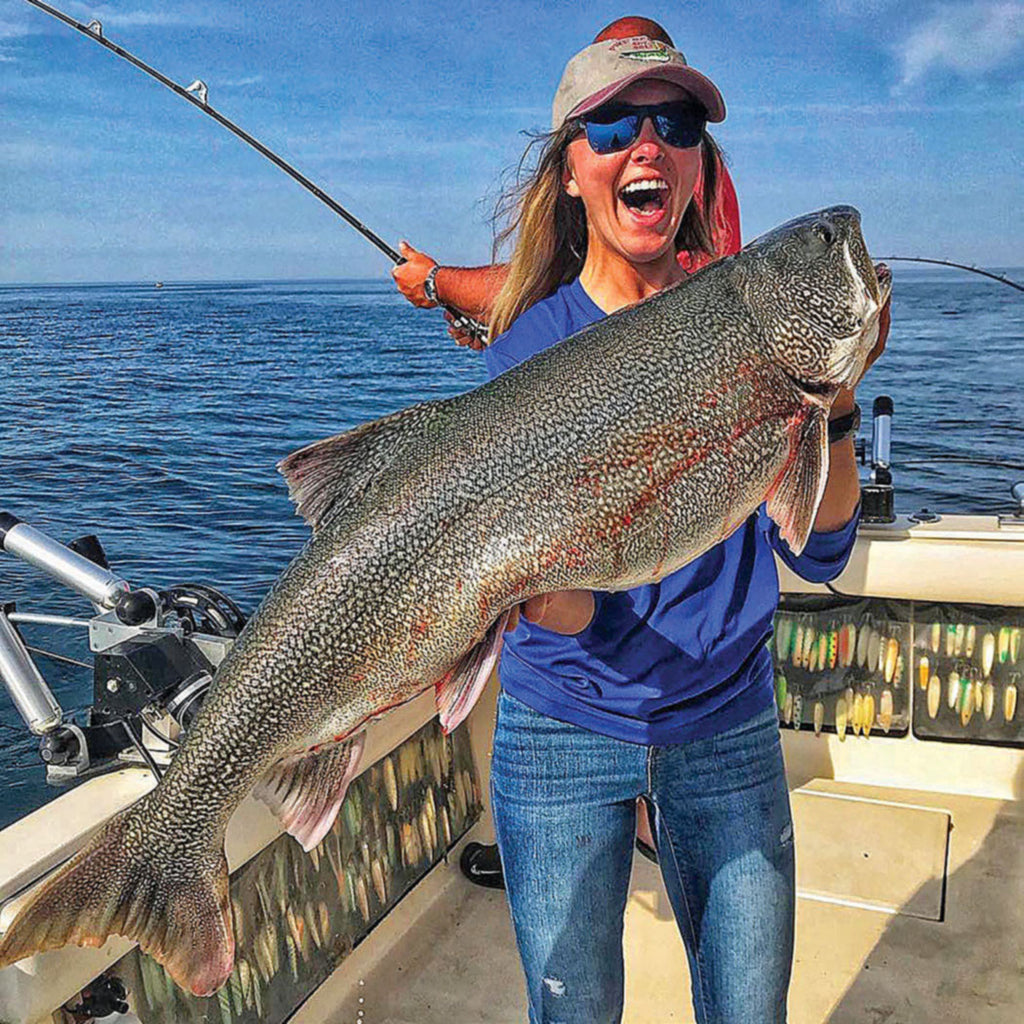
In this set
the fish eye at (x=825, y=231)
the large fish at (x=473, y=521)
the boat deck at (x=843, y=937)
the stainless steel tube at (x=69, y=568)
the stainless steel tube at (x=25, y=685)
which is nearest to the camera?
the large fish at (x=473, y=521)

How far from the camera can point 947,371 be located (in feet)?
102

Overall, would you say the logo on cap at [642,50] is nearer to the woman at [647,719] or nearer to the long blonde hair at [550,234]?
the woman at [647,719]

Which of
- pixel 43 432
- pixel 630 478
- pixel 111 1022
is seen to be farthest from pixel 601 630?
pixel 43 432

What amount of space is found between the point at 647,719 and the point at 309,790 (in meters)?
0.63

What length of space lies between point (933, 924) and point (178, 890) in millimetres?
2814

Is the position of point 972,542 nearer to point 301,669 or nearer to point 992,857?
point 992,857

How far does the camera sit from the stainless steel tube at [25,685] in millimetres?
2672

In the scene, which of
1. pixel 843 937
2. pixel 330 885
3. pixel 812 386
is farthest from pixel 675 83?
pixel 843 937

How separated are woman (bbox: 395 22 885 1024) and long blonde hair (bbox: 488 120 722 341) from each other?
0.62 feet

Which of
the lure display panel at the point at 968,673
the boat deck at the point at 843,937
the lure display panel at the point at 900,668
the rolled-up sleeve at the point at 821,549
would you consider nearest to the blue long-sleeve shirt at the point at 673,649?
the rolled-up sleeve at the point at 821,549

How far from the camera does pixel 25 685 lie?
269 centimetres

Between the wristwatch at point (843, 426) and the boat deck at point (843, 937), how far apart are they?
2.12 metres

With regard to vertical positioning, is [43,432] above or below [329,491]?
below

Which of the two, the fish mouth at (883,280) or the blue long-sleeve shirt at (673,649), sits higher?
the fish mouth at (883,280)
